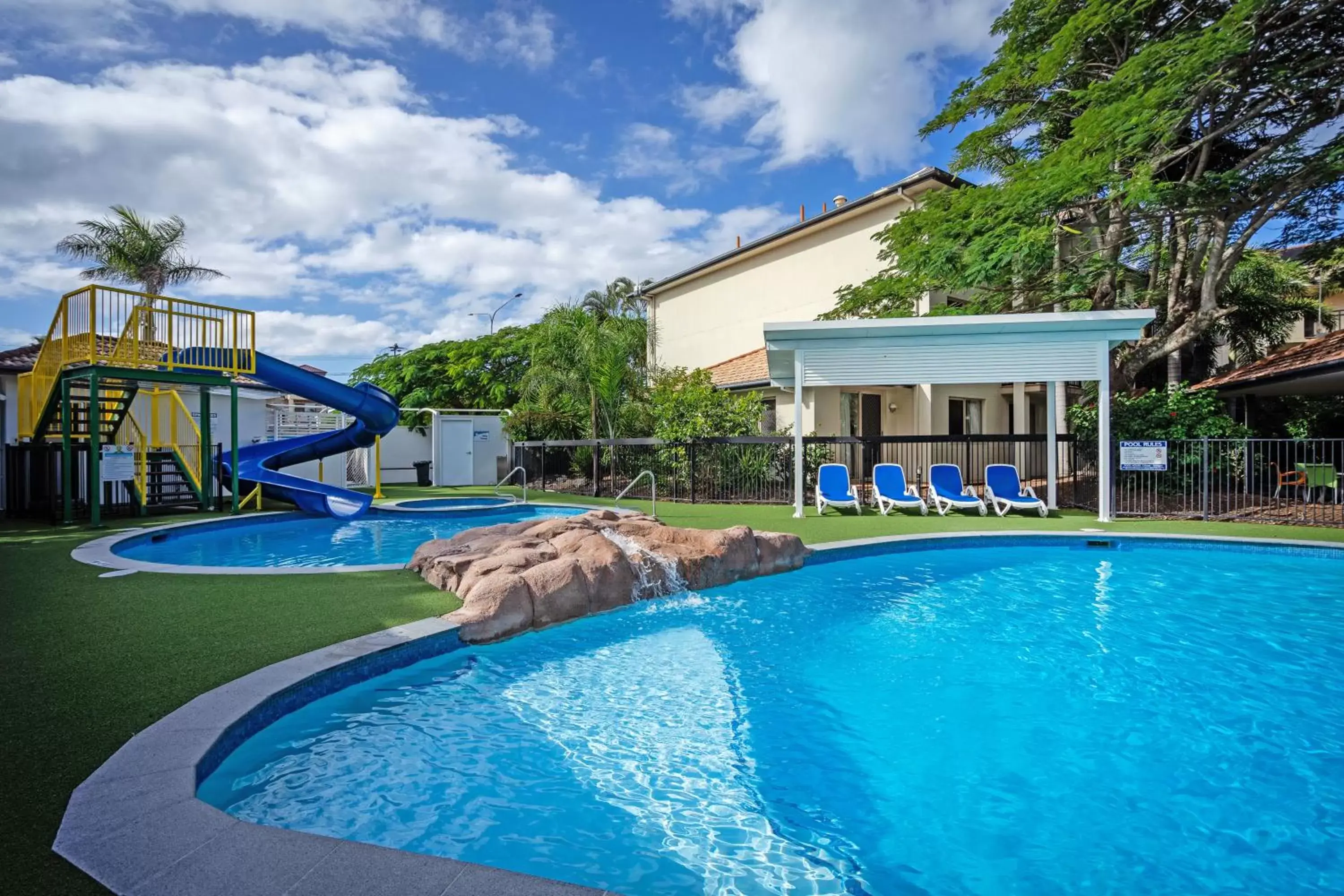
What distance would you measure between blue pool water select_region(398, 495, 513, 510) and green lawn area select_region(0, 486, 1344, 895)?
6212 mm

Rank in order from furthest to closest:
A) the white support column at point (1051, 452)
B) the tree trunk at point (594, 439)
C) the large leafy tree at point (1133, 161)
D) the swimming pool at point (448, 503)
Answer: the tree trunk at point (594, 439)
the swimming pool at point (448, 503)
the white support column at point (1051, 452)
the large leafy tree at point (1133, 161)

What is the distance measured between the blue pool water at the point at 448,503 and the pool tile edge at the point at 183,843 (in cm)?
1141

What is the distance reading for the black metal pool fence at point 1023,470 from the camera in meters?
12.6

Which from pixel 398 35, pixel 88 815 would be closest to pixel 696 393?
pixel 398 35

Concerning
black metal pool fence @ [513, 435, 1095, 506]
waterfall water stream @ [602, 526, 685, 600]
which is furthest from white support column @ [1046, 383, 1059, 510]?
waterfall water stream @ [602, 526, 685, 600]

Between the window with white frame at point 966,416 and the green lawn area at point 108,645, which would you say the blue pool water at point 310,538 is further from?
the window with white frame at point 966,416

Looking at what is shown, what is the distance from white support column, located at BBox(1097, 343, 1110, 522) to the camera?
11.6m

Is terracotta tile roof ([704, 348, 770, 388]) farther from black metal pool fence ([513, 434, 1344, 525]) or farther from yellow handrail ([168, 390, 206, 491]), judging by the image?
yellow handrail ([168, 390, 206, 491])

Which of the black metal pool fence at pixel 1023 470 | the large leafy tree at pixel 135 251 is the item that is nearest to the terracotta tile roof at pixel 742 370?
the black metal pool fence at pixel 1023 470

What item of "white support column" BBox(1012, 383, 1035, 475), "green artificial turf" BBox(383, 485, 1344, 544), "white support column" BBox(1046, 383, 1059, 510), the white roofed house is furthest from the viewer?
the white roofed house

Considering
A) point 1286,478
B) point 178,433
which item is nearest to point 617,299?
point 178,433

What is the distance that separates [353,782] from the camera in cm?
316

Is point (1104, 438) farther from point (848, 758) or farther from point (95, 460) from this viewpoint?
point (95, 460)

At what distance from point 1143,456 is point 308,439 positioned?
1713 centimetres
